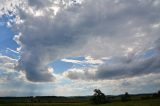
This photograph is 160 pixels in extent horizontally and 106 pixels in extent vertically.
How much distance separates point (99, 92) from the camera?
168m

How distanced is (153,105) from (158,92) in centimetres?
8911

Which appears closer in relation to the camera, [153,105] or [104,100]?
[153,105]

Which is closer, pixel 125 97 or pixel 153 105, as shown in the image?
pixel 153 105

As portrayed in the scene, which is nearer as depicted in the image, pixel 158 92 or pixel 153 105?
pixel 153 105

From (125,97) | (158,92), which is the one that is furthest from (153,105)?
(158,92)

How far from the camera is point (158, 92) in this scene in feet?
568

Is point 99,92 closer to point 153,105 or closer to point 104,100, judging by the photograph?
point 104,100

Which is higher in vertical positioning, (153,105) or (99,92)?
(99,92)

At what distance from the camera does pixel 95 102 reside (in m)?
163

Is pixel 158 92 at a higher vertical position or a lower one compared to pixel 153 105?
higher

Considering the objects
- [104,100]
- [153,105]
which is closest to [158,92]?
[104,100]

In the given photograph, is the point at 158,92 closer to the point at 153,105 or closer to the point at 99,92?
the point at 99,92

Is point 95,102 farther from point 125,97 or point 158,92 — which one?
point 158,92

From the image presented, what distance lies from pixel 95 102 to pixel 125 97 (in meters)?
19.2
